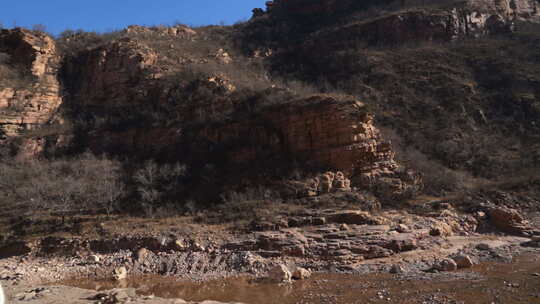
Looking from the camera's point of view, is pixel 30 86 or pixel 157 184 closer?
pixel 157 184

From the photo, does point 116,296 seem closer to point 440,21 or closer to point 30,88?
point 30,88

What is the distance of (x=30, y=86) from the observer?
27625mm

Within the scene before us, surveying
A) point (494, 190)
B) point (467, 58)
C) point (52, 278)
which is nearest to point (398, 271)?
point (494, 190)

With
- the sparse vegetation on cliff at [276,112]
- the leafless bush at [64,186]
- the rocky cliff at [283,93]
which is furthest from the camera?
the rocky cliff at [283,93]

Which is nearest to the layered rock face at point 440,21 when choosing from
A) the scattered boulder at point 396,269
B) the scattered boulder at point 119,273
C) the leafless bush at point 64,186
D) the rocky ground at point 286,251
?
the rocky ground at point 286,251

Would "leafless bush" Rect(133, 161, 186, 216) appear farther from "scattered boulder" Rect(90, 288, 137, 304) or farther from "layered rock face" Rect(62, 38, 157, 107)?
"layered rock face" Rect(62, 38, 157, 107)

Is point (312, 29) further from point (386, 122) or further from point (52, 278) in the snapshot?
point (52, 278)

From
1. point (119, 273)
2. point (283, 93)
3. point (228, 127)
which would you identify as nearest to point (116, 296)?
point (119, 273)

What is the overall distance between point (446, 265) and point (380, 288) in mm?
2686

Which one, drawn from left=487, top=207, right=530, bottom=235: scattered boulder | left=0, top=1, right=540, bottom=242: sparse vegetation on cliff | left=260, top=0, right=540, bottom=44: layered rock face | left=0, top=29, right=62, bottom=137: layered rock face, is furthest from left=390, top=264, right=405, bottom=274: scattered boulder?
left=260, top=0, right=540, bottom=44: layered rock face

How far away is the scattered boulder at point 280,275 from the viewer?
1027cm

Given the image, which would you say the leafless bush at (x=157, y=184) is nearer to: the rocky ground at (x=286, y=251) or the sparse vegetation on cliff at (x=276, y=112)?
the sparse vegetation on cliff at (x=276, y=112)

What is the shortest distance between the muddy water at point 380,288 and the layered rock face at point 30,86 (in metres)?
19.4

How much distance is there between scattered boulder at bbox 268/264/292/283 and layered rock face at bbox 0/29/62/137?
2363 cm
